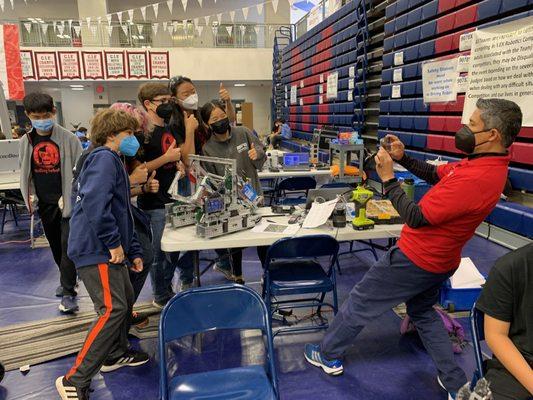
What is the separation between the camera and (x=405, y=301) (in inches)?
79.9

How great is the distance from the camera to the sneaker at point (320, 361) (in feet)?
7.49

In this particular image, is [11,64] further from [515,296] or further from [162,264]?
[515,296]

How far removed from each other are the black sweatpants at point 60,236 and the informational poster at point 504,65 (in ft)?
12.5

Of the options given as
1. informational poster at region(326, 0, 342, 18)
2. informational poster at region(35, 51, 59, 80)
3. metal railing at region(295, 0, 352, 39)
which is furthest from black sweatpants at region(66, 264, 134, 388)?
informational poster at region(35, 51, 59, 80)

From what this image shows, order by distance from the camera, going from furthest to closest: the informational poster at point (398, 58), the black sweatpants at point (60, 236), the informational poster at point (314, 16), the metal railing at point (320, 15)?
1. the informational poster at point (314, 16)
2. the metal railing at point (320, 15)
3. the informational poster at point (398, 58)
4. the black sweatpants at point (60, 236)

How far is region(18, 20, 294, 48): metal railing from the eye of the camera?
36.1 feet

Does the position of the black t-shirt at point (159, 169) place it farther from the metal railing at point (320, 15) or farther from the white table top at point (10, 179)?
the metal railing at point (320, 15)

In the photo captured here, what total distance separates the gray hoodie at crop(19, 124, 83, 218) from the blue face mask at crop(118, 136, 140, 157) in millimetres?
1065

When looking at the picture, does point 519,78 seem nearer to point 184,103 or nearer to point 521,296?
point 521,296

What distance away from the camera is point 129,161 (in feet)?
7.86

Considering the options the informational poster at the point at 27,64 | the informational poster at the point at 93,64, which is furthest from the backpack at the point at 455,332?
the informational poster at the point at 27,64

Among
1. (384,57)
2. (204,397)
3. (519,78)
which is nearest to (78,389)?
(204,397)

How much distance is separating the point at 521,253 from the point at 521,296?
150mm

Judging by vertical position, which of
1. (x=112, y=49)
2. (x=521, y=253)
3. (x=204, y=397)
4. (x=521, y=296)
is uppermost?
(x=112, y=49)
